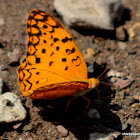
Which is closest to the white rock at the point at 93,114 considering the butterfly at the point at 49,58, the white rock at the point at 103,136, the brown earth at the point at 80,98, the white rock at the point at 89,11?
the brown earth at the point at 80,98

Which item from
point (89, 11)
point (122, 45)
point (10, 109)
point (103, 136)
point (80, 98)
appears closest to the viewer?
point (10, 109)

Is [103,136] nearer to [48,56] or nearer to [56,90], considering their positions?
[56,90]

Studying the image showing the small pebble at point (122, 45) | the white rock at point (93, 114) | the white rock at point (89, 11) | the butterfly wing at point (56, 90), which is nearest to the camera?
the butterfly wing at point (56, 90)

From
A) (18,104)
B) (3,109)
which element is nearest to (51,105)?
(18,104)

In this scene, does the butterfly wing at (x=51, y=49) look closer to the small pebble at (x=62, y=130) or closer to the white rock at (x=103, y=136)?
the small pebble at (x=62, y=130)

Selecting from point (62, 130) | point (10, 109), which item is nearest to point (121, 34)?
point (62, 130)

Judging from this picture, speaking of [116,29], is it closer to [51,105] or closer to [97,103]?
[97,103]
